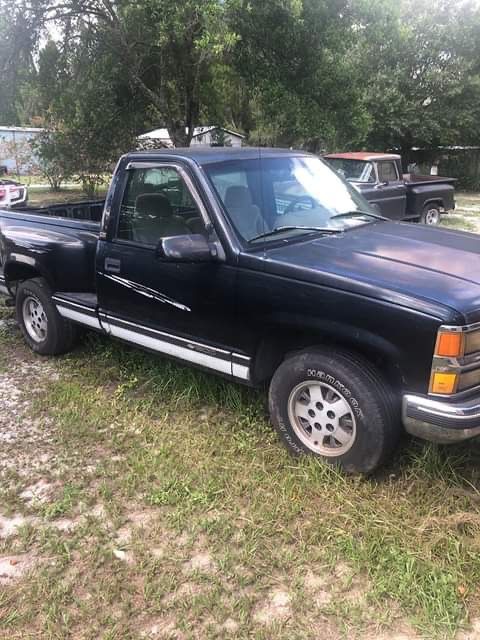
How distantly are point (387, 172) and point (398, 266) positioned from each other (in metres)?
9.28

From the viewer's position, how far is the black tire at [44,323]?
5.15 meters

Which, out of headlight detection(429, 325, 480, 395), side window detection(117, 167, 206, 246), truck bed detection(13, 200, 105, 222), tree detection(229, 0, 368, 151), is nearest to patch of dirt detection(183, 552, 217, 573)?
headlight detection(429, 325, 480, 395)

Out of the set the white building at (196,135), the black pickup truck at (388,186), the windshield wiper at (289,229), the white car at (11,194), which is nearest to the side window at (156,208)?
the windshield wiper at (289,229)

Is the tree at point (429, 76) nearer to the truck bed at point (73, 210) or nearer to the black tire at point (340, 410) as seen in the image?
the truck bed at point (73, 210)

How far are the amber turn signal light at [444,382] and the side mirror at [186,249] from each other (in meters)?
1.48

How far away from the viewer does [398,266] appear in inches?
125

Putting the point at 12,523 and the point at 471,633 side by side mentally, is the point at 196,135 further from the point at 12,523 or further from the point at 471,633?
the point at 471,633

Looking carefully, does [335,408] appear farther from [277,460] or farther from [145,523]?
[145,523]

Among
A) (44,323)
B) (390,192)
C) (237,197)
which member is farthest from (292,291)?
(390,192)

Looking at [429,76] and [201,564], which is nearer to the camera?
[201,564]

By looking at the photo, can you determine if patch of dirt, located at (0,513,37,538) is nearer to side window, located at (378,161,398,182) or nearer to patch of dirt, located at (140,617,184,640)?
patch of dirt, located at (140,617,184,640)

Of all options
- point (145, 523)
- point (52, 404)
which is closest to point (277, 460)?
point (145, 523)

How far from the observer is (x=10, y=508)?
3242mm

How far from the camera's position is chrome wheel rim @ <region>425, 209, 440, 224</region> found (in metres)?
13.2
